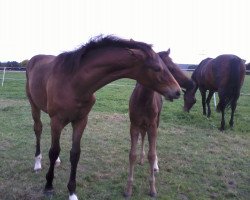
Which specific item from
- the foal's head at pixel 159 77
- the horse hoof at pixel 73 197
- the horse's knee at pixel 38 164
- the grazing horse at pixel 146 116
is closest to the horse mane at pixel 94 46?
the foal's head at pixel 159 77

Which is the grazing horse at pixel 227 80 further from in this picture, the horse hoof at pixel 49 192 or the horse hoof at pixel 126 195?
the horse hoof at pixel 49 192

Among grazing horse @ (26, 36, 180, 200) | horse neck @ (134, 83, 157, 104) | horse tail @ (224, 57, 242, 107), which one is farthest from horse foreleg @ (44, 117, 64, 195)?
horse tail @ (224, 57, 242, 107)

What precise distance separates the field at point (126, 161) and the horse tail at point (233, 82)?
753mm

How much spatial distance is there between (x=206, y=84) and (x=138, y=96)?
5419 mm

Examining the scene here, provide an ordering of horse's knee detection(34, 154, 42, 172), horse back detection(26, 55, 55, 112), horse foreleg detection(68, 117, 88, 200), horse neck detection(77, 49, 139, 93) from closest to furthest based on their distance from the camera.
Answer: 1. horse neck detection(77, 49, 139, 93)
2. horse foreleg detection(68, 117, 88, 200)
3. horse back detection(26, 55, 55, 112)
4. horse's knee detection(34, 154, 42, 172)

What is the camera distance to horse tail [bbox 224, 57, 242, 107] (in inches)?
292

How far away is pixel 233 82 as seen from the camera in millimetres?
7441

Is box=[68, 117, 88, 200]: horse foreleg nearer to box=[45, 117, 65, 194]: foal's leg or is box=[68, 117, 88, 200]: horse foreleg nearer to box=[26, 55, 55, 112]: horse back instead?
box=[45, 117, 65, 194]: foal's leg

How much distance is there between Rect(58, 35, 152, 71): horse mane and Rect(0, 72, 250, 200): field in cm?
162

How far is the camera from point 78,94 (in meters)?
3.43

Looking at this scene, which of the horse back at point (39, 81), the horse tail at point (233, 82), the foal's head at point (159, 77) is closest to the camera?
the foal's head at point (159, 77)

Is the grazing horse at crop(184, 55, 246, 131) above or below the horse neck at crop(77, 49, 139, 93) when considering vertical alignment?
below

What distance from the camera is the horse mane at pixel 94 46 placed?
122 inches

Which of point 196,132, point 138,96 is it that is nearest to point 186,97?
point 196,132
